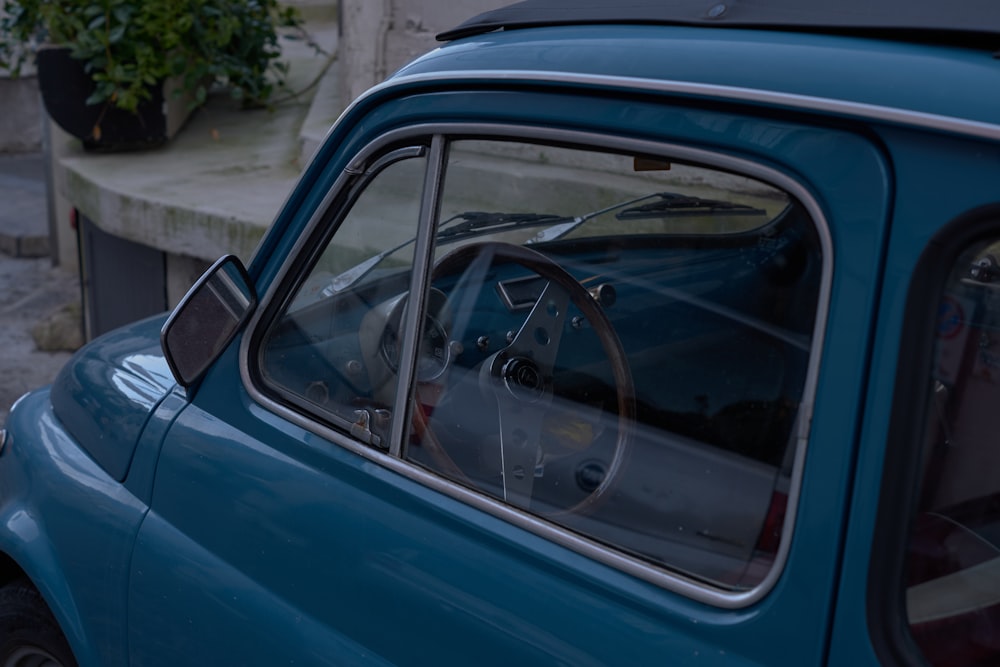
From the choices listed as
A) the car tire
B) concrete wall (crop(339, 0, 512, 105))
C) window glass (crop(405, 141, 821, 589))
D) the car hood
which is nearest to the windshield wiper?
window glass (crop(405, 141, 821, 589))

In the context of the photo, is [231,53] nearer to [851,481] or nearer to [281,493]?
[281,493]

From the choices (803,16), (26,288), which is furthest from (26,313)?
(803,16)

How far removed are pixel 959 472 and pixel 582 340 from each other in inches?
23.6

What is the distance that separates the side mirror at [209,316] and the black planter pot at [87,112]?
5284 millimetres

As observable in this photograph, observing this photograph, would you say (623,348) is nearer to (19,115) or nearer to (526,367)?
(526,367)

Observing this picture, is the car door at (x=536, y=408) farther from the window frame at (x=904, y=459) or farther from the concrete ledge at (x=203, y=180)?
the concrete ledge at (x=203, y=180)

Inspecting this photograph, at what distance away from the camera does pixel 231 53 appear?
7.31 meters

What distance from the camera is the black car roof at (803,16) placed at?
1.16 m

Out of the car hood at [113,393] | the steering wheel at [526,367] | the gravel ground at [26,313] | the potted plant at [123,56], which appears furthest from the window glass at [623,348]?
the potted plant at [123,56]

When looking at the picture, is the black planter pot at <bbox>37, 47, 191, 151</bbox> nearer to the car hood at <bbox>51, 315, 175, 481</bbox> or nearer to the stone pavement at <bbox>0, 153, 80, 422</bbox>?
the stone pavement at <bbox>0, 153, 80, 422</bbox>

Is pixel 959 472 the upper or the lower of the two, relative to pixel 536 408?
upper

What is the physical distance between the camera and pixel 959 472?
112cm

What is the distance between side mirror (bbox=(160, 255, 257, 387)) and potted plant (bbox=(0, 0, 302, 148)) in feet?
16.6

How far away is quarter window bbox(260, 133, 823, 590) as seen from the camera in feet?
4.11
